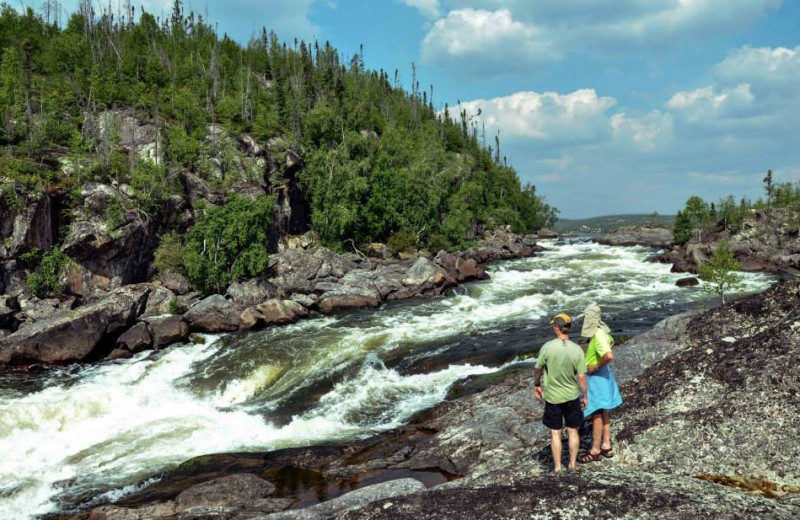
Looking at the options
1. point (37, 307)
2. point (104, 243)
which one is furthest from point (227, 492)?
point (104, 243)

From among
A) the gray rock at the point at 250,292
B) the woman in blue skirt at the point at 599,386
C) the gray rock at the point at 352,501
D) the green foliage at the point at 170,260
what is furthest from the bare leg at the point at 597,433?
the green foliage at the point at 170,260

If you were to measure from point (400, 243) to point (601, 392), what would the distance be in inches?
2152

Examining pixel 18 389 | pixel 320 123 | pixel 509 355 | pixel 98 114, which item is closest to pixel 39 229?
pixel 18 389

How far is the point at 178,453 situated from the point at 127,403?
7082 millimetres

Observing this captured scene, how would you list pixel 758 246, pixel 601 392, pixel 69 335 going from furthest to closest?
pixel 758 246, pixel 69 335, pixel 601 392

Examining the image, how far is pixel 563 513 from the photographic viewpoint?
6.06 m

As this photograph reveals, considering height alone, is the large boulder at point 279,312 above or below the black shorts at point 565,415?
below

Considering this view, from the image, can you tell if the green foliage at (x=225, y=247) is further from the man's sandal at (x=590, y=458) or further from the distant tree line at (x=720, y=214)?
the distant tree line at (x=720, y=214)

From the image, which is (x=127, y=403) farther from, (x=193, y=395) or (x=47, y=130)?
(x=47, y=130)

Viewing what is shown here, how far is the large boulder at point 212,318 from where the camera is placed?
33.6m

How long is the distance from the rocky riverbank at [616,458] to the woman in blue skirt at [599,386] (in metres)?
0.30

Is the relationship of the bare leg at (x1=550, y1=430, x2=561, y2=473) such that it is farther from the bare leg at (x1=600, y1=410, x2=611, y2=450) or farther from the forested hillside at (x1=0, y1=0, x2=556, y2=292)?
the forested hillside at (x1=0, y1=0, x2=556, y2=292)

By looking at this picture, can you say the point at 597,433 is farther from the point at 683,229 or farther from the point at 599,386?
the point at 683,229

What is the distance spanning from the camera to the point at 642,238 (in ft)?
336
